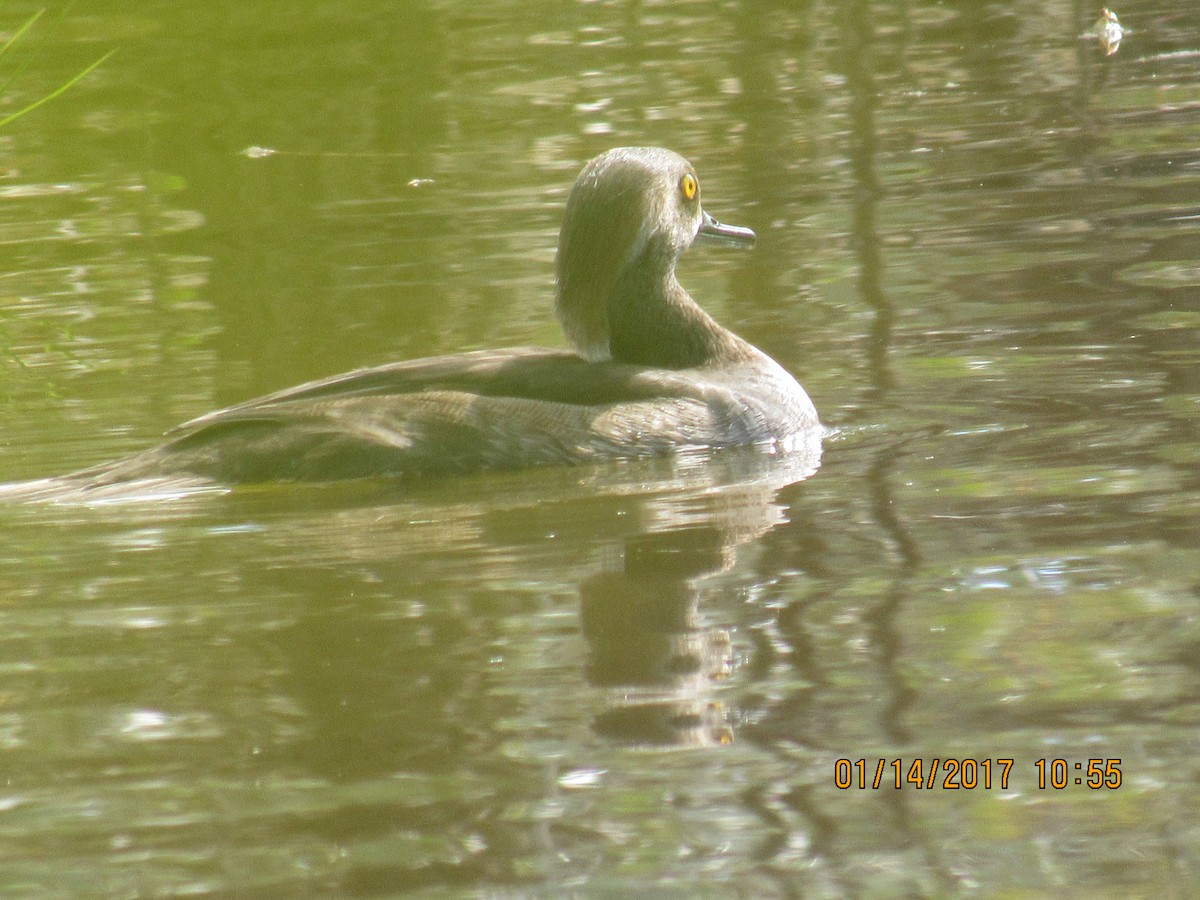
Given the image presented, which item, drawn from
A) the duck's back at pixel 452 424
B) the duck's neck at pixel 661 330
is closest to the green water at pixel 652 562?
the duck's back at pixel 452 424

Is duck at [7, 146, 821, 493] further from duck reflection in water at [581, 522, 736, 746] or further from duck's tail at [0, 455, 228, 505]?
duck reflection in water at [581, 522, 736, 746]

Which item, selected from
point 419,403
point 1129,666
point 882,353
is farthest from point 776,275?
point 1129,666

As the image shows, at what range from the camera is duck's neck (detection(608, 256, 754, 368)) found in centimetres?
812

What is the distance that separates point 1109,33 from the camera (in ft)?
53.7

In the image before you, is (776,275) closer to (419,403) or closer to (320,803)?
(419,403)

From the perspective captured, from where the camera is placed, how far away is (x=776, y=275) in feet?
34.2

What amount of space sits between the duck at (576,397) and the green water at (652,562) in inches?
5.8

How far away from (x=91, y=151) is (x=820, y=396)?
9344 mm

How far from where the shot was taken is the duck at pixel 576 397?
7.30 meters

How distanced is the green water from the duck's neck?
21.5 inches

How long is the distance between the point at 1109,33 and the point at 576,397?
33.5ft
